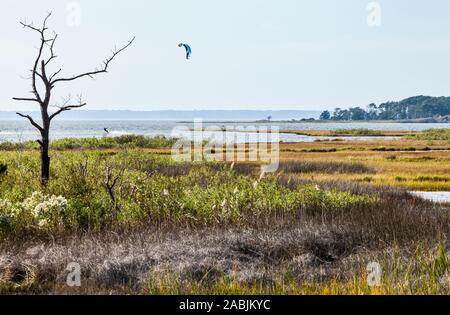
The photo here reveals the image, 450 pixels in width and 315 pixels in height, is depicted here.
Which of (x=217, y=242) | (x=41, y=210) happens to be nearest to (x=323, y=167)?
(x=41, y=210)

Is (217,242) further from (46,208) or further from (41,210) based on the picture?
(41,210)

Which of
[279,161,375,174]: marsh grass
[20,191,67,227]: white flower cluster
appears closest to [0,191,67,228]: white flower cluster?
[20,191,67,227]: white flower cluster

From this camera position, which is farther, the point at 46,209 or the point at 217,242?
the point at 46,209

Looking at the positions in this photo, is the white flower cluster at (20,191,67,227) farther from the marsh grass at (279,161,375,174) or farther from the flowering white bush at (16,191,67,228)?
the marsh grass at (279,161,375,174)

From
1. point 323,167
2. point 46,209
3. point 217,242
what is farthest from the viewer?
point 323,167

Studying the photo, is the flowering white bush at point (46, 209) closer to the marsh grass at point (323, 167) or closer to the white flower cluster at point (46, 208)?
the white flower cluster at point (46, 208)

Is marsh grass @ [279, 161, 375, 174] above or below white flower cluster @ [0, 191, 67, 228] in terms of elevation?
below

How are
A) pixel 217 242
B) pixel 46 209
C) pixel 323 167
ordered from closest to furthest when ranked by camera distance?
pixel 217 242
pixel 46 209
pixel 323 167

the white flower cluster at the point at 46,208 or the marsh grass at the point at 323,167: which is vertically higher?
the white flower cluster at the point at 46,208

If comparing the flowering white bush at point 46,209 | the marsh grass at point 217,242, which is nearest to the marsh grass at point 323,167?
the marsh grass at point 217,242

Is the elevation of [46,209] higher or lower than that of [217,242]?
higher
